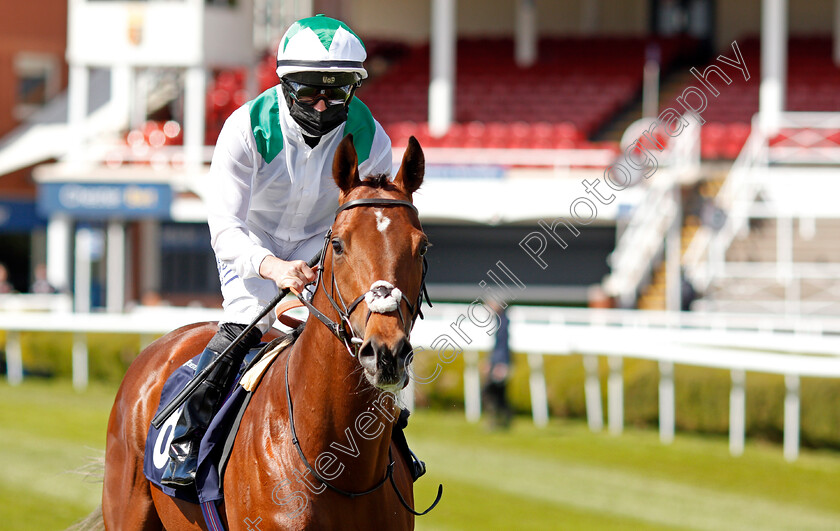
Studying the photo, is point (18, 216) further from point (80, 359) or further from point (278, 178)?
point (278, 178)

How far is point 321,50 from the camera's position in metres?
3.51

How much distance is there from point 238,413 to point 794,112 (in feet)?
58.1

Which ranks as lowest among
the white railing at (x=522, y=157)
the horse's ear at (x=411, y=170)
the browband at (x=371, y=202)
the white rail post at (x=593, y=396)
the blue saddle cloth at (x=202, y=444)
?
the white rail post at (x=593, y=396)

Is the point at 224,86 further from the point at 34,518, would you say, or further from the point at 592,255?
the point at 34,518

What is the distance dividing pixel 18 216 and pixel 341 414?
22998 mm

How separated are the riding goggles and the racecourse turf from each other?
206cm

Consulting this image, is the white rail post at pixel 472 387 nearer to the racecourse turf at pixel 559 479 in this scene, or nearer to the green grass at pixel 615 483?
the racecourse turf at pixel 559 479

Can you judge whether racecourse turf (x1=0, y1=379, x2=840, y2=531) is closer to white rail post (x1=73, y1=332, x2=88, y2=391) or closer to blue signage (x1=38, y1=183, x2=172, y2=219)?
white rail post (x1=73, y1=332, x2=88, y2=391)

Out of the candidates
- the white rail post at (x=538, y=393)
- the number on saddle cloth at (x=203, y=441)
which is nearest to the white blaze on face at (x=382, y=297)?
the number on saddle cloth at (x=203, y=441)

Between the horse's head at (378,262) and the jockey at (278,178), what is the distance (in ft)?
0.88

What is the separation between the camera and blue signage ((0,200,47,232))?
2479 cm

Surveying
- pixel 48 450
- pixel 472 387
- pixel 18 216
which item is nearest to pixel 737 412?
pixel 472 387

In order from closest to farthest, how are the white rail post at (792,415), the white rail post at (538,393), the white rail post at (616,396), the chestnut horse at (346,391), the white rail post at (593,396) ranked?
Result: the chestnut horse at (346,391) < the white rail post at (792,415) < the white rail post at (616,396) < the white rail post at (593,396) < the white rail post at (538,393)

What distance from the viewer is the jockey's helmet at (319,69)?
3.52 meters
